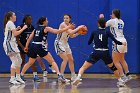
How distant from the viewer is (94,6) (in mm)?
15711

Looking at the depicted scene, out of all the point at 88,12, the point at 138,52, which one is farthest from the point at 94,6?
the point at 138,52

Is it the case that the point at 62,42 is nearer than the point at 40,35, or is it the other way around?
the point at 40,35

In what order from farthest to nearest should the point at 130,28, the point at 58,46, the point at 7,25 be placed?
the point at 130,28
the point at 58,46
the point at 7,25

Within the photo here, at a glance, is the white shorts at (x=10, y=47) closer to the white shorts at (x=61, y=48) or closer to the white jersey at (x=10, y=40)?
the white jersey at (x=10, y=40)

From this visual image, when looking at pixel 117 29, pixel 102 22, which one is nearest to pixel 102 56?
pixel 102 22

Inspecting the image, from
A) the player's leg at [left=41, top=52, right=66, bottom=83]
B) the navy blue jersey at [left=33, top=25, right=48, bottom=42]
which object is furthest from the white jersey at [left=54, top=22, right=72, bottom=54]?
the navy blue jersey at [left=33, top=25, right=48, bottom=42]

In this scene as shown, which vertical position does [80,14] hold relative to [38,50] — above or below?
above

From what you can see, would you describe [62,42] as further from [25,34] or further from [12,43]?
[12,43]

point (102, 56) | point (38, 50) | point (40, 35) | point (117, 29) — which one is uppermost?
point (117, 29)

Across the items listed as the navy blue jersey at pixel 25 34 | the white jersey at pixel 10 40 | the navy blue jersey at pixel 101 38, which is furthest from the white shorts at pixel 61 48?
the navy blue jersey at pixel 101 38

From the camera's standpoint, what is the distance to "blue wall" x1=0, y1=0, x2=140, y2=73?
15.3 metres

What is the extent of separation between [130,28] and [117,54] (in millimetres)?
2400

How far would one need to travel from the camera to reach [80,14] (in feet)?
51.8

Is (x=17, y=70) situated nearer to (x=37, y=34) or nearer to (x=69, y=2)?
(x=37, y=34)
